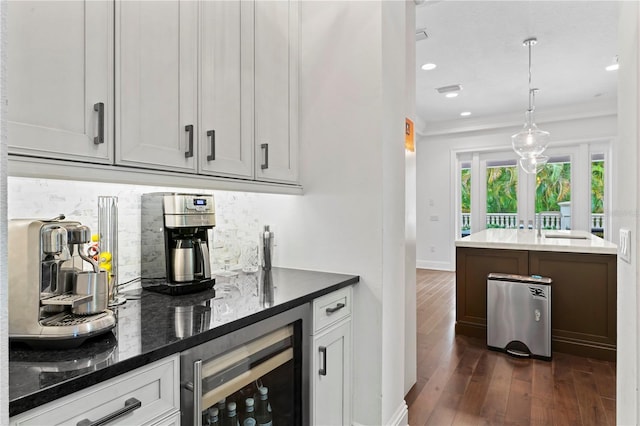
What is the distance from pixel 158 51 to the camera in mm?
1356

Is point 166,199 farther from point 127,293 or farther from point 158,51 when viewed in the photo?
point 158,51

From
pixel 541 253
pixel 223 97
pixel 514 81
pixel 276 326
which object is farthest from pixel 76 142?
pixel 514 81

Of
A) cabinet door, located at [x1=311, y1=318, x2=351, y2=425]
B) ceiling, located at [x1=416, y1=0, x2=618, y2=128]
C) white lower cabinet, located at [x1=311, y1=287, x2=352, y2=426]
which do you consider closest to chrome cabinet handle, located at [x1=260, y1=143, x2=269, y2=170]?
white lower cabinet, located at [x1=311, y1=287, x2=352, y2=426]

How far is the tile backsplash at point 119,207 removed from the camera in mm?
1268

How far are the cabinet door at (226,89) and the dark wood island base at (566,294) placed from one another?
9.80ft

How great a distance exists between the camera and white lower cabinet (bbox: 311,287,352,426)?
1614 millimetres

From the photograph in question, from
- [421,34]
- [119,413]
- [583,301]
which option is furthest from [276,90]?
[583,301]

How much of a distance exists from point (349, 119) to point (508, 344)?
2.65 m

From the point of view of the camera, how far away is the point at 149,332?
1.07 meters

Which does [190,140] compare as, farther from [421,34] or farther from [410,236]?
[421,34]

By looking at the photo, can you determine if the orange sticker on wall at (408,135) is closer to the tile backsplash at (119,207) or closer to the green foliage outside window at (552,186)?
the tile backsplash at (119,207)

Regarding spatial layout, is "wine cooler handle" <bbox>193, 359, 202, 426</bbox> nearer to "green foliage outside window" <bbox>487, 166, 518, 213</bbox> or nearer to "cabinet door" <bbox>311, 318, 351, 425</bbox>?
"cabinet door" <bbox>311, 318, 351, 425</bbox>

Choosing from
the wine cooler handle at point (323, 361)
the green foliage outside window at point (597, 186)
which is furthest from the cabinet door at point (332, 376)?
the green foliage outside window at point (597, 186)

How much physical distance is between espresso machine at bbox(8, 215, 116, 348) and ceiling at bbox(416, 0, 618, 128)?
2734 mm
